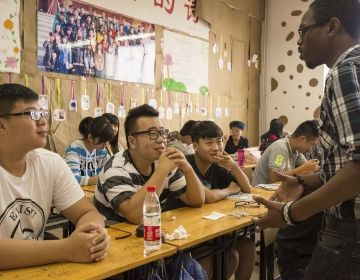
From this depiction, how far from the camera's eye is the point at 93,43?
15.5 ft

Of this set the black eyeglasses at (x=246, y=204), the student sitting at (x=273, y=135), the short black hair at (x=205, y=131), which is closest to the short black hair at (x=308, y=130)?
the short black hair at (x=205, y=131)

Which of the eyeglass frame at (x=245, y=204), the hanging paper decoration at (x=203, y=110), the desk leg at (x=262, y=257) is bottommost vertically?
the desk leg at (x=262, y=257)

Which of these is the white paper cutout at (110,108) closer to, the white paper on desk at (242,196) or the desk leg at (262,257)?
the white paper on desk at (242,196)

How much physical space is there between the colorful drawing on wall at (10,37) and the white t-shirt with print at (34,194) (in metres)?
2.39

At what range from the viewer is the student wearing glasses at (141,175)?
2094 mm

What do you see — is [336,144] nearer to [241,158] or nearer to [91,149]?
[91,149]

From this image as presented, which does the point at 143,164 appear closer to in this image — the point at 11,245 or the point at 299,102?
the point at 11,245

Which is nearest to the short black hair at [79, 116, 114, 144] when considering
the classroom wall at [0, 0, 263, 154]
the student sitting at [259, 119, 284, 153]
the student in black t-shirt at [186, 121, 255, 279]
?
the classroom wall at [0, 0, 263, 154]

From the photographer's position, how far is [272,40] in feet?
25.3

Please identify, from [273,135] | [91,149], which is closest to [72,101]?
[91,149]

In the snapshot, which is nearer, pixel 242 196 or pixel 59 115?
pixel 242 196

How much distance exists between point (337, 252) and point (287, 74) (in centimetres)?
672

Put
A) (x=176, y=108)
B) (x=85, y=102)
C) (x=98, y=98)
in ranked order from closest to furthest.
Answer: (x=85, y=102), (x=98, y=98), (x=176, y=108)

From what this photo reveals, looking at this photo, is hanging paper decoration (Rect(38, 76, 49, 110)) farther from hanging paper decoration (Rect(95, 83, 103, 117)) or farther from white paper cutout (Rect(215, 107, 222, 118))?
white paper cutout (Rect(215, 107, 222, 118))
